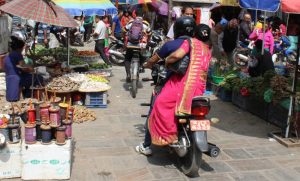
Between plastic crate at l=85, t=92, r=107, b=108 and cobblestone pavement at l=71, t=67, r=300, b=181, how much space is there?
0.63ft

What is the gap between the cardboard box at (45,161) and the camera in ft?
15.8

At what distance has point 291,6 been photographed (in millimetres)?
5496

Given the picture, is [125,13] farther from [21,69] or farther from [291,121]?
[291,121]

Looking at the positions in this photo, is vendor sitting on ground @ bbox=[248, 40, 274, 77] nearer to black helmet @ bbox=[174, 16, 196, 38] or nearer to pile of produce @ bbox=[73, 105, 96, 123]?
pile of produce @ bbox=[73, 105, 96, 123]

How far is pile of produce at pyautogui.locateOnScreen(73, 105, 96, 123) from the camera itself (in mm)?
7505

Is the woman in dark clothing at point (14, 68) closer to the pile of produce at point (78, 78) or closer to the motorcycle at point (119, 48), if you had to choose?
the pile of produce at point (78, 78)

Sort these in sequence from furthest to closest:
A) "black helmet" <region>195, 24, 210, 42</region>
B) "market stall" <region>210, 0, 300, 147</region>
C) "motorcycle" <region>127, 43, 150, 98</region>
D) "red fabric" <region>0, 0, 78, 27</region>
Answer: "motorcycle" <region>127, 43, 150, 98</region> < "market stall" <region>210, 0, 300, 147</region> < "red fabric" <region>0, 0, 78, 27</region> < "black helmet" <region>195, 24, 210, 42</region>

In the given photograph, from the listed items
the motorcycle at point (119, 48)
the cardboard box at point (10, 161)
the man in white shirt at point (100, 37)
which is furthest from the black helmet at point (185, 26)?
the motorcycle at point (119, 48)

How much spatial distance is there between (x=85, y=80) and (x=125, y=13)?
1046 centimetres

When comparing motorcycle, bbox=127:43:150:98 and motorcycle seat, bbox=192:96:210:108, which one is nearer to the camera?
motorcycle seat, bbox=192:96:210:108

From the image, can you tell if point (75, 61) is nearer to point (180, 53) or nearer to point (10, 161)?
point (10, 161)

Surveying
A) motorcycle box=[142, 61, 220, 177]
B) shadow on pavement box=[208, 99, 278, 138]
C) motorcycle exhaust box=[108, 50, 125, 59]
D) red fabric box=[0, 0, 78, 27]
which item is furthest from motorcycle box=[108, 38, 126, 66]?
motorcycle box=[142, 61, 220, 177]

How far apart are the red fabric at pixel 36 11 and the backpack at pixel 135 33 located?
3125mm

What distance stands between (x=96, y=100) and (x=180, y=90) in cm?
363
